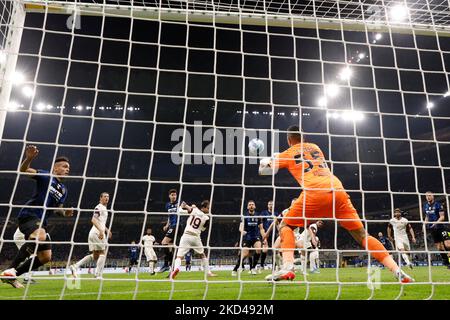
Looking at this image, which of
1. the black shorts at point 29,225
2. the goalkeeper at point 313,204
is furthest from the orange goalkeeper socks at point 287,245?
the black shorts at point 29,225

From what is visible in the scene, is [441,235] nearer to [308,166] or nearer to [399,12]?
[399,12]

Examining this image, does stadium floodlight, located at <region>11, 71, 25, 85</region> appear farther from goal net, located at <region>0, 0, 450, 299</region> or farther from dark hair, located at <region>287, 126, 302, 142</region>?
dark hair, located at <region>287, 126, 302, 142</region>

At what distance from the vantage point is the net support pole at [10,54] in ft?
13.8

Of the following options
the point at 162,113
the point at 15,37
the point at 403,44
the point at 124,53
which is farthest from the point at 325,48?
the point at 162,113

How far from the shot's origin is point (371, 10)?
19.2ft

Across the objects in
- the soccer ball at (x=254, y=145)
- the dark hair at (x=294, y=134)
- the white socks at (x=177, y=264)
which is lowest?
the white socks at (x=177, y=264)

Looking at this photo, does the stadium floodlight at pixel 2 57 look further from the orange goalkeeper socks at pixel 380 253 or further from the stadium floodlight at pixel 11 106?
the orange goalkeeper socks at pixel 380 253

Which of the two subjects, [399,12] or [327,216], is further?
[399,12]

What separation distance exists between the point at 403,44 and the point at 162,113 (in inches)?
649

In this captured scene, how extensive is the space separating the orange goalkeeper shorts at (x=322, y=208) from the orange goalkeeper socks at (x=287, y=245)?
0.11 m

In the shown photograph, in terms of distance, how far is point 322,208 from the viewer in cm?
438

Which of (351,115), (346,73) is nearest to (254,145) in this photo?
(346,73)

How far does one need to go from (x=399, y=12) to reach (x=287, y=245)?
Answer: 4456 mm
